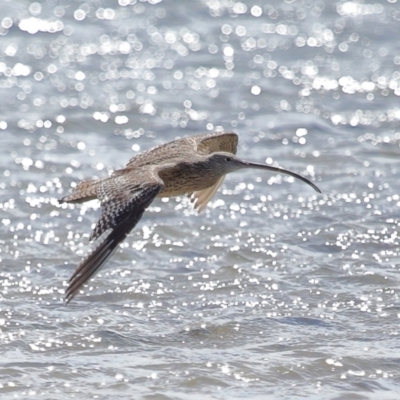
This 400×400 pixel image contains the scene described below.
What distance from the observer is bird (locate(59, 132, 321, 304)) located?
185 inches

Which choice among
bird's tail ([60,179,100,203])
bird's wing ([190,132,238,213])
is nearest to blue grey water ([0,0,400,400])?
bird's wing ([190,132,238,213])

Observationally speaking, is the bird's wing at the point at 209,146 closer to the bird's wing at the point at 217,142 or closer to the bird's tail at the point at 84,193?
the bird's wing at the point at 217,142

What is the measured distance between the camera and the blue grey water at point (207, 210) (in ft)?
17.2

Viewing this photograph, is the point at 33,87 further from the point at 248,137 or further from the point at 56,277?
the point at 56,277

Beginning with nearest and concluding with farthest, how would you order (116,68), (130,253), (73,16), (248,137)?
(130,253) → (248,137) → (116,68) → (73,16)

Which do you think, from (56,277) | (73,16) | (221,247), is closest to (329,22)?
(73,16)

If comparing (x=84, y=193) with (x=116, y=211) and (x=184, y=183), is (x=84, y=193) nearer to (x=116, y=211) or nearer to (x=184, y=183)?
(x=116, y=211)

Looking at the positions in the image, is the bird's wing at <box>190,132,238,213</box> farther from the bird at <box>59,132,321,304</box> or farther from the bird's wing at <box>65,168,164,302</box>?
the bird's wing at <box>65,168,164,302</box>

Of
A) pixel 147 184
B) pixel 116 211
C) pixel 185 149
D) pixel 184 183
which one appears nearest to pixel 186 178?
pixel 184 183

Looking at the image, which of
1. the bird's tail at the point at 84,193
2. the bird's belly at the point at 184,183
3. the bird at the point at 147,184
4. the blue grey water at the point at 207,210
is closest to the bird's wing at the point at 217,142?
the bird at the point at 147,184

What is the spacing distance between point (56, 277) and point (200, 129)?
3.77 metres

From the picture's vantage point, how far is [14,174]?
8531 mm

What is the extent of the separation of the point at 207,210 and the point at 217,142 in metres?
→ 1.31

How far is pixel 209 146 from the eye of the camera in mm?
6789
